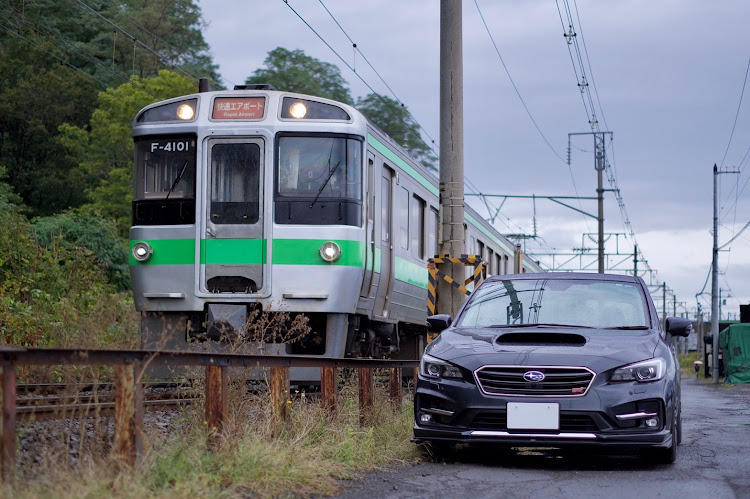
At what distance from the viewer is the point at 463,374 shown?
789 cm

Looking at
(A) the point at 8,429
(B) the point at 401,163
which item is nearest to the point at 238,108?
(B) the point at 401,163

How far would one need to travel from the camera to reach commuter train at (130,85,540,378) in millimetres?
12492

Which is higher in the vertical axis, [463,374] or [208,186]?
[208,186]

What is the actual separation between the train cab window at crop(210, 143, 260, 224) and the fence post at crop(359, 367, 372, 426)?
3.49 meters

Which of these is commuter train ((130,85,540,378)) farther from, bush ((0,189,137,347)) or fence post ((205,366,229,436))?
fence post ((205,366,229,436))

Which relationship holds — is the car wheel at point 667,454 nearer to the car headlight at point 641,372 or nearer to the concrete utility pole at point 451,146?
the car headlight at point 641,372

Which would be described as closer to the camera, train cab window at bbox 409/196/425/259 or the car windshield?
the car windshield

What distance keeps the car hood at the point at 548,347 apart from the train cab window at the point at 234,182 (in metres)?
4.62

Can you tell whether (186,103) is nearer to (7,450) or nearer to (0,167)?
(7,450)

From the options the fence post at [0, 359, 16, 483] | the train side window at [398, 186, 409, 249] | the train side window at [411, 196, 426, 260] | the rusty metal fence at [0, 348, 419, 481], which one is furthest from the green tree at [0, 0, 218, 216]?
the fence post at [0, 359, 16, 483]

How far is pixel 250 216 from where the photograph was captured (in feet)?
41.5

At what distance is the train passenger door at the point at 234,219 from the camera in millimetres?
12562

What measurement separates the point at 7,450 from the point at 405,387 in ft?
40.6

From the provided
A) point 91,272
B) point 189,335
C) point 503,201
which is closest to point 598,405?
point 189,335
